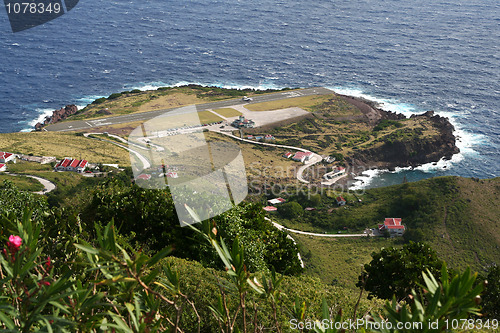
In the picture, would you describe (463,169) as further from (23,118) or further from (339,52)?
(23,118)

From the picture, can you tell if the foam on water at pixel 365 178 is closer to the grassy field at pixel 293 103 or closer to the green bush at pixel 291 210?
the green bush at pixel 291 210

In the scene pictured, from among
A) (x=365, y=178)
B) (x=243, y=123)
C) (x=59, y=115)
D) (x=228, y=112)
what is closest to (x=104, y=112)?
(x=59, y=115)

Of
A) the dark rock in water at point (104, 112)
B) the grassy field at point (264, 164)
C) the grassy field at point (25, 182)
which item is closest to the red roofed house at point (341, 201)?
the grassy field at point (264, 164)

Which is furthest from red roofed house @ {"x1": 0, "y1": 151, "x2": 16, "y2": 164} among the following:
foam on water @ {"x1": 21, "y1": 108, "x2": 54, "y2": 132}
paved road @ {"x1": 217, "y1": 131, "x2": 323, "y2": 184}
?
paved road @ {"x1": 217, "y1": 131, "x2": 323, "y2": 184}

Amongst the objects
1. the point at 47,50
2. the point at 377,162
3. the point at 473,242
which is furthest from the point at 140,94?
the point at 473,242

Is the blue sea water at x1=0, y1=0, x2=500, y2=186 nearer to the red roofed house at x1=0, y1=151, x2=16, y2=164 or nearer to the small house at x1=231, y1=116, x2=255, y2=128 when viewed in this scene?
the red roofed house at x1=0, y1=151, x2=16, y2=164

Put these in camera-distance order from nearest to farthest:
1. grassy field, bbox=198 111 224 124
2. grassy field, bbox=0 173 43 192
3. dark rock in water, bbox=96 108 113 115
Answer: grassy field, bbox=0 173 43 192 → grassy field, bbox=198 111 224 124 → dark rock in water, bbox=96 108 113 115
